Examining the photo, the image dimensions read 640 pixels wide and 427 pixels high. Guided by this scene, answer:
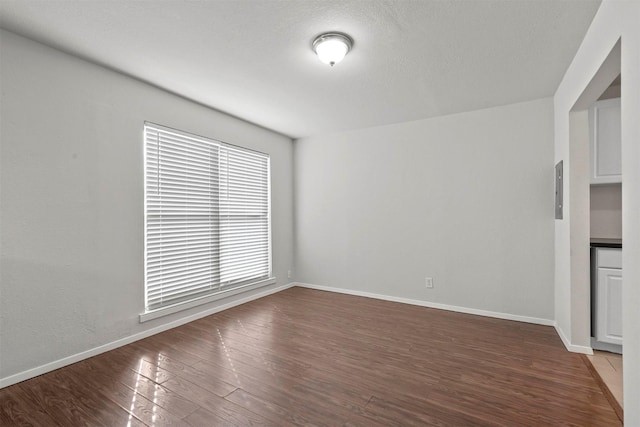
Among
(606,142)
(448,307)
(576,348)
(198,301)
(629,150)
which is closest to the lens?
(629,150)


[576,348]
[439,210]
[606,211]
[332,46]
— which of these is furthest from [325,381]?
[606,211]

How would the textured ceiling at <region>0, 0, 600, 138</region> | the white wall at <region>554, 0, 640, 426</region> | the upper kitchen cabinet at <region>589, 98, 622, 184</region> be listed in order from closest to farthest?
the white wall at <region>554, 0, 640, 426</region> → the textured ceiling at <region>0, 0, 600, 138</region> → the upper kitchen cabinet at <region>589, 98, 622, 184</region>

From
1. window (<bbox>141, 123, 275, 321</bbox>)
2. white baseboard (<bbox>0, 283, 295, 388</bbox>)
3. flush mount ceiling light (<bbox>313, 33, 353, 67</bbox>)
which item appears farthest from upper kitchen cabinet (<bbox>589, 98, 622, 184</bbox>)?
white baseboard (<bbox>0, 283, 295, 388</bbox>)

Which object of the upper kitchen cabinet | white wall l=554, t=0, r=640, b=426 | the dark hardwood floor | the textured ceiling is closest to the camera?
white wall l=554, t=0, r=640, b=426

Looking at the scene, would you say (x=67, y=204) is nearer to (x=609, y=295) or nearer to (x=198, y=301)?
(x=198, y=301)

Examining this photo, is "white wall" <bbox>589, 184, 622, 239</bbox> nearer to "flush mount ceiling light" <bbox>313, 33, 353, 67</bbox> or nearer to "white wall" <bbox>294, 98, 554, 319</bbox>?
"white wall" <bbox>294, 98, 554, 319</bbox>

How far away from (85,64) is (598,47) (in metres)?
Result: 3.93

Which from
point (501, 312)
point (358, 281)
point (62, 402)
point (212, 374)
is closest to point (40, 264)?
point (62, 402)

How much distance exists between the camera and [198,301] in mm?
3662

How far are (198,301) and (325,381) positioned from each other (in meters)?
2.07

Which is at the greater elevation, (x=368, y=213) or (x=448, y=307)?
(x=368, y=213)

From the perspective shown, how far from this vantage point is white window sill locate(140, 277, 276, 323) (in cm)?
315

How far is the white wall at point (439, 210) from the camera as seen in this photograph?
11.5 ft

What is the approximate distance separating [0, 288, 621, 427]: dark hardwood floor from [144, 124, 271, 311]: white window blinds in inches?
24.8
